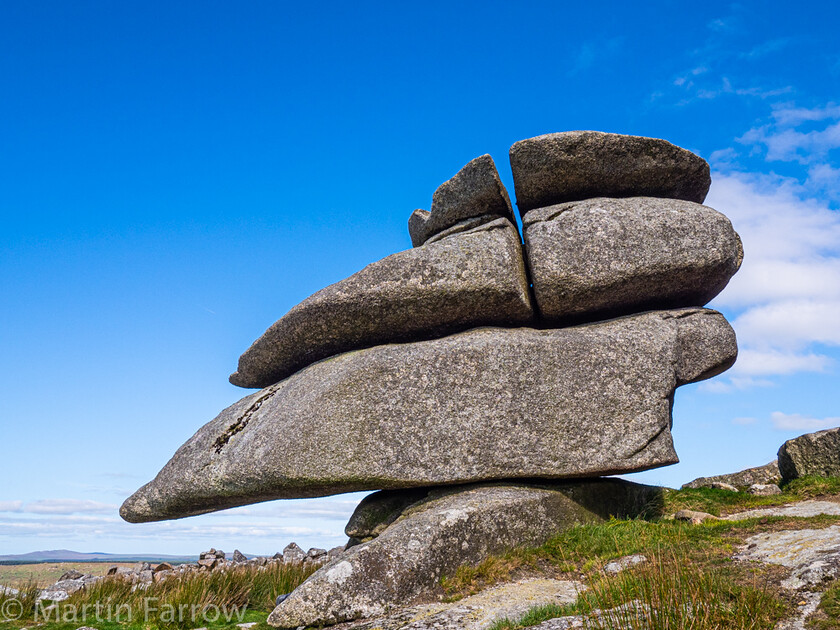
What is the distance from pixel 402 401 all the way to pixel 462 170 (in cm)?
586

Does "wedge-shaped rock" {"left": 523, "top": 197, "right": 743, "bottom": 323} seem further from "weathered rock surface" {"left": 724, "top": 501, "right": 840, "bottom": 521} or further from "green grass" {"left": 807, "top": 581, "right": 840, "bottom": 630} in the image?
"green grass" {"left": 807, "top": 581, "right": 840, "bottom": 630}

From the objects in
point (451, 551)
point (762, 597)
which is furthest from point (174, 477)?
point (762, 597)

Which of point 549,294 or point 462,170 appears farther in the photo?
point 462,170

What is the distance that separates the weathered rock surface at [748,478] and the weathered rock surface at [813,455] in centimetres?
194

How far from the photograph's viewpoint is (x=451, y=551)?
10484 mm

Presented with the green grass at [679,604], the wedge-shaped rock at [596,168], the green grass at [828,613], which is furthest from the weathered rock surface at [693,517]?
the wedge-shaped rock at [596,168]

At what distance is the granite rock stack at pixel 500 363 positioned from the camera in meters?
12.2

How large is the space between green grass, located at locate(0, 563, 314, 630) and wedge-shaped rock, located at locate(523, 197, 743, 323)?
8.70 metres

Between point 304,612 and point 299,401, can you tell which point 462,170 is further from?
point 304,612

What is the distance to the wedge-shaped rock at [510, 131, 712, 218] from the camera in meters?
14.5

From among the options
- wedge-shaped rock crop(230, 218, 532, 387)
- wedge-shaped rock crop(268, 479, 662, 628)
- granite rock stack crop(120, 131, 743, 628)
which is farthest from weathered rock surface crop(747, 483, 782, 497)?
wedge-shaped rock crop(230, 218, 532, 387)

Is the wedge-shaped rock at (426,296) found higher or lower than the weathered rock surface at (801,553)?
higher

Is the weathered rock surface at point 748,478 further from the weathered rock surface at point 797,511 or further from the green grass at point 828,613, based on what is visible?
the green grass at point 828,613

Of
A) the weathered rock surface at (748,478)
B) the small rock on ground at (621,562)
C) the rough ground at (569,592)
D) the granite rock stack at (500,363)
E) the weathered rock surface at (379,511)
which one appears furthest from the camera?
the weathered rock surface at (748,478)
